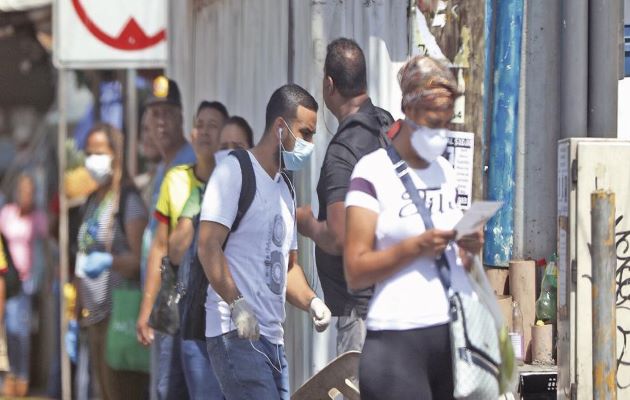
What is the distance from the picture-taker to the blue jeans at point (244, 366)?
17.0ft

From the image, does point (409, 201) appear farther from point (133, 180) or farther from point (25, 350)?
point (25, 350)

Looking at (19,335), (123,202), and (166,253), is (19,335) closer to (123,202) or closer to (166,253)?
(123,202)

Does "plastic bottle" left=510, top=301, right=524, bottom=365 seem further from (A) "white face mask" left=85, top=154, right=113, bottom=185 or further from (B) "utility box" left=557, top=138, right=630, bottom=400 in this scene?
(A) "white face mask" left=85, top=154, right=113, bottom=185

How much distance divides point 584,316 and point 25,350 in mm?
3712

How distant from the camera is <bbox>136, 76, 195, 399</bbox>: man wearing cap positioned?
6594 mm

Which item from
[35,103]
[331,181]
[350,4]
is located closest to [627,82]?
[350,4]

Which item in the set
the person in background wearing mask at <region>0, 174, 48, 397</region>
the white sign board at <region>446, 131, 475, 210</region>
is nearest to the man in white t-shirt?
the white sign board at <region>446, 131, 475, 210</region>

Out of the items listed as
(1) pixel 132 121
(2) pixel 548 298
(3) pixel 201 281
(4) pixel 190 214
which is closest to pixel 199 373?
(3) pixel 201 281

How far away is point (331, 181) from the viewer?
20.2ft

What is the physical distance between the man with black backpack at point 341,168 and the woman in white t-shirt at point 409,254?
1.55m

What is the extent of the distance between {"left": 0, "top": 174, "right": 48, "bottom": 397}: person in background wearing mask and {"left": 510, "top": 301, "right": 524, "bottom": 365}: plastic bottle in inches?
114

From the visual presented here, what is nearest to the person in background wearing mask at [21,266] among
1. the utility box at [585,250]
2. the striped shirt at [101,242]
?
the striped shirt at [101,242]

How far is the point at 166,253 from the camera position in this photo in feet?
22.5

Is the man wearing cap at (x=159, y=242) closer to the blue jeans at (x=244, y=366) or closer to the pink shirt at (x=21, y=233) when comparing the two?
the pink shirt at (x=21, y=233)
